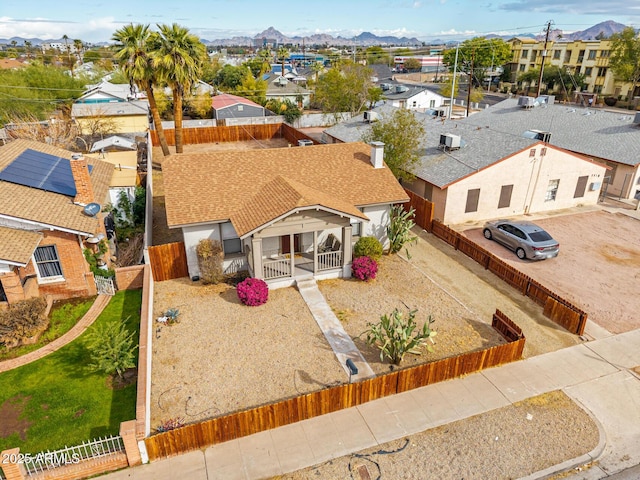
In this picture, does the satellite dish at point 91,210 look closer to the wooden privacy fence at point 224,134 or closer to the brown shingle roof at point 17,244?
the brown shingle roof at point 17,244

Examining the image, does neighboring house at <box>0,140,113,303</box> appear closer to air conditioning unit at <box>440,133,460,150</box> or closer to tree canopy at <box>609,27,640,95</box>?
air conditioning unit at <box>440,133,460,150</box>

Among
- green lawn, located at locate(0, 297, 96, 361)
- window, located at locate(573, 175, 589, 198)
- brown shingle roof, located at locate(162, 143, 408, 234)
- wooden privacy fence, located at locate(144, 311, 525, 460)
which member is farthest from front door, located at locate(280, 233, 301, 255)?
window, located at locate(573, 175, 589, 198)

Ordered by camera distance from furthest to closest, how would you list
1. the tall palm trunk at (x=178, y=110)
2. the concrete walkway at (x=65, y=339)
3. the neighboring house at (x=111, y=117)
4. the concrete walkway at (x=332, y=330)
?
the neighboring house at (x=111, y=117)
the tall palm trunk at (x=178, y=110)
the concrete walkway at (x=332, y=330)
the concrete walkway at (x=65, y=339)

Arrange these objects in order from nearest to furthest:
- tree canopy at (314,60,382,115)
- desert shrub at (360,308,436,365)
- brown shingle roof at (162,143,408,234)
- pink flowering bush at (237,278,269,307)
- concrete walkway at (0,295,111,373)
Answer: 1. desert shrub at (360,308,436,365)
2. concrete walkway at (0,295,111,373)
3. pink flowering bush at (237,278,269,307)
4. brown shingle roof at (162,143,408,234)
5. tree canopy at (314,60,382,115)

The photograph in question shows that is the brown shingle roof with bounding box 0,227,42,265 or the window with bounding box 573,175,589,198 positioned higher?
the brown shingle roof with bounding box 0,227,42,265

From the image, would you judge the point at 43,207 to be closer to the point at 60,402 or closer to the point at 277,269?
the point at 60,402

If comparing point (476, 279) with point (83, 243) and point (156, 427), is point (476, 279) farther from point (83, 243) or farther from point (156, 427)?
point (83, 243)

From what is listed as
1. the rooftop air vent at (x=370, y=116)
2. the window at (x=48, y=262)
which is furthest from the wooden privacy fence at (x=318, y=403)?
the rooftop air vent at (x=370, y=116)
